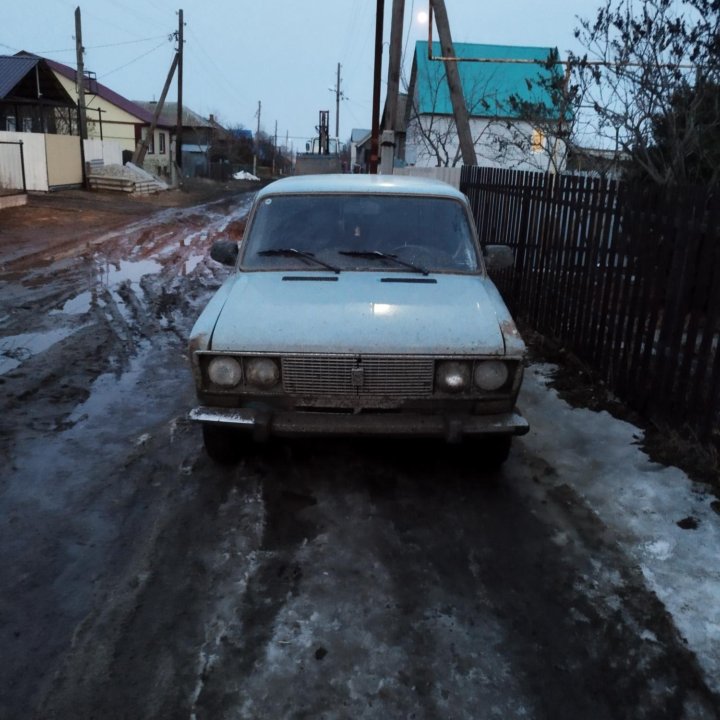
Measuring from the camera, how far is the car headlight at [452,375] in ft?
13.3

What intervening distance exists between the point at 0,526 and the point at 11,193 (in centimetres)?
2113

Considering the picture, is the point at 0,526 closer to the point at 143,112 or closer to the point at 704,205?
the point at 704,205

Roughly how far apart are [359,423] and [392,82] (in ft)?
45.1

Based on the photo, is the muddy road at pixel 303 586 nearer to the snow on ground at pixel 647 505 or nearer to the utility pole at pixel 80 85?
the snow on ground at pixel 647 505

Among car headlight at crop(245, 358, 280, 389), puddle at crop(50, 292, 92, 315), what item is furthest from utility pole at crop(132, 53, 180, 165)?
car headlight at crop(245, 358, 280, 389)

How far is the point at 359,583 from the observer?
11.2 feet

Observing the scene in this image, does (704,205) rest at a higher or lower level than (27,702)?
higher

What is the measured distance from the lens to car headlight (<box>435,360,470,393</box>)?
4.06m

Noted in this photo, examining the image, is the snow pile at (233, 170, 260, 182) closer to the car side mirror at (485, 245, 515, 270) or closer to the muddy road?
the car side mirror at (485, 245, 515, 270)

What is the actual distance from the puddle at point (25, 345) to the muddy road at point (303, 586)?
112cm

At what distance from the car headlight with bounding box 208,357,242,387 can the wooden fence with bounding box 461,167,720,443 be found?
305cm

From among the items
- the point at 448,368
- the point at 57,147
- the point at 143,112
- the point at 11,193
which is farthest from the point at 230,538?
the point at 143,112

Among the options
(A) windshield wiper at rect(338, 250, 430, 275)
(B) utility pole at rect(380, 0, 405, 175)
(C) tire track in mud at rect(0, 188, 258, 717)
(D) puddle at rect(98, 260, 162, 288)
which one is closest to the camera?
(C) tire track in mud at rect(0, 188, 258, 717)

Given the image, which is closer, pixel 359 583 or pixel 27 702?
pixel 27 702
